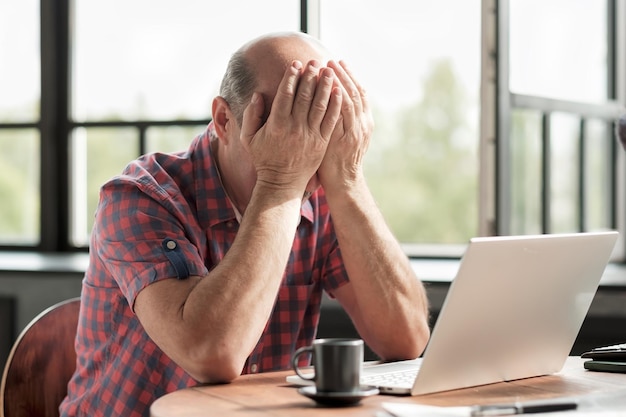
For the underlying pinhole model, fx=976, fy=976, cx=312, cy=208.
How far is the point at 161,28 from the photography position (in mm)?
3912

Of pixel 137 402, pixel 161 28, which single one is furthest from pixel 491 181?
pixel 161 28

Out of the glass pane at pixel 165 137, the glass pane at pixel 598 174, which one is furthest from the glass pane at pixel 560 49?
the glass pane at pixel 165 137

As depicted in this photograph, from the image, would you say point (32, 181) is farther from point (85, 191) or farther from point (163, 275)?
point (163, 275)

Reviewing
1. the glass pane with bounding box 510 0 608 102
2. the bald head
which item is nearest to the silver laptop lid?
the bald head

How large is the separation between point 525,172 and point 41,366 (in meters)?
1.67

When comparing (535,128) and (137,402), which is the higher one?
(535,128)

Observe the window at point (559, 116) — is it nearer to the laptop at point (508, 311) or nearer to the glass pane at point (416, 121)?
the laptop at point (508, 311)

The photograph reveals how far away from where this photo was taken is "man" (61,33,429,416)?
149 cm

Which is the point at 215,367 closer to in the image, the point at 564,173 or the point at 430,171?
the point at 564,173

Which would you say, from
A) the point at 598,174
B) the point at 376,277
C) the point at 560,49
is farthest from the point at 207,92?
the point at 376,277

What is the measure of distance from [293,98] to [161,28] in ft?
7.90

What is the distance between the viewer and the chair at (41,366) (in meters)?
1.70

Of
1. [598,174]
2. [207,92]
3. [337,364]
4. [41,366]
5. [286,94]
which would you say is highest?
[207,92]

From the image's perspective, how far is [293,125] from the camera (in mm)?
1639
